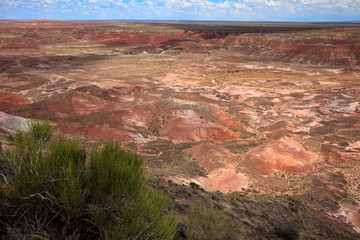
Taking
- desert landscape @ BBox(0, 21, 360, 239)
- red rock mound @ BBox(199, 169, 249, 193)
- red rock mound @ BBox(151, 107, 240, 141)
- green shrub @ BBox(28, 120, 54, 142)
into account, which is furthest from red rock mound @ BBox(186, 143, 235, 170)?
green shrub @ BBox(28, 120, 54, 142)

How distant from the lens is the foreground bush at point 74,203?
4102 mm

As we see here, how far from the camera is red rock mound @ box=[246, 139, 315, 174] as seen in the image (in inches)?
781

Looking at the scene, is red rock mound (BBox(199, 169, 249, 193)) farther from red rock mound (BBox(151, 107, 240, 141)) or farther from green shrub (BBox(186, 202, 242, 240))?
red rock mound (BBox(151, 107, 240, 141))

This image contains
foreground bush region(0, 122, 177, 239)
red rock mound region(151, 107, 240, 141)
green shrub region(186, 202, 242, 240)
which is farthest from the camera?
red rock mound region(151, 107, 240, 141)

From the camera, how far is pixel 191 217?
→ 8.02m

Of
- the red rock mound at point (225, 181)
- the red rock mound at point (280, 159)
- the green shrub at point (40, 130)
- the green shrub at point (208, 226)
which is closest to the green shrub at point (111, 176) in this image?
the green shrub at point (208, 226)

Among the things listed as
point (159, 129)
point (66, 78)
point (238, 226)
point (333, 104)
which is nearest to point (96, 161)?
point (238, 226)

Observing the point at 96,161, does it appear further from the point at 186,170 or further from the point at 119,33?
the point at 119,33

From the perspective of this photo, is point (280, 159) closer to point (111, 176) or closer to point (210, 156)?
point (210, 156)

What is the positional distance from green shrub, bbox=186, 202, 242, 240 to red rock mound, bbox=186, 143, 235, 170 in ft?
30.7

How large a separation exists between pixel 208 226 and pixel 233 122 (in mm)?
24389

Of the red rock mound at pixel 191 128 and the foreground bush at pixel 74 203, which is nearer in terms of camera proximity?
the foreground bush at pixel 74 203

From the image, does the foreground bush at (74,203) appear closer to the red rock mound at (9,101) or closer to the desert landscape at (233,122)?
the desert landscape at (233,122)

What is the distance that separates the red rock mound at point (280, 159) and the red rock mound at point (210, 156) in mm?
2168
